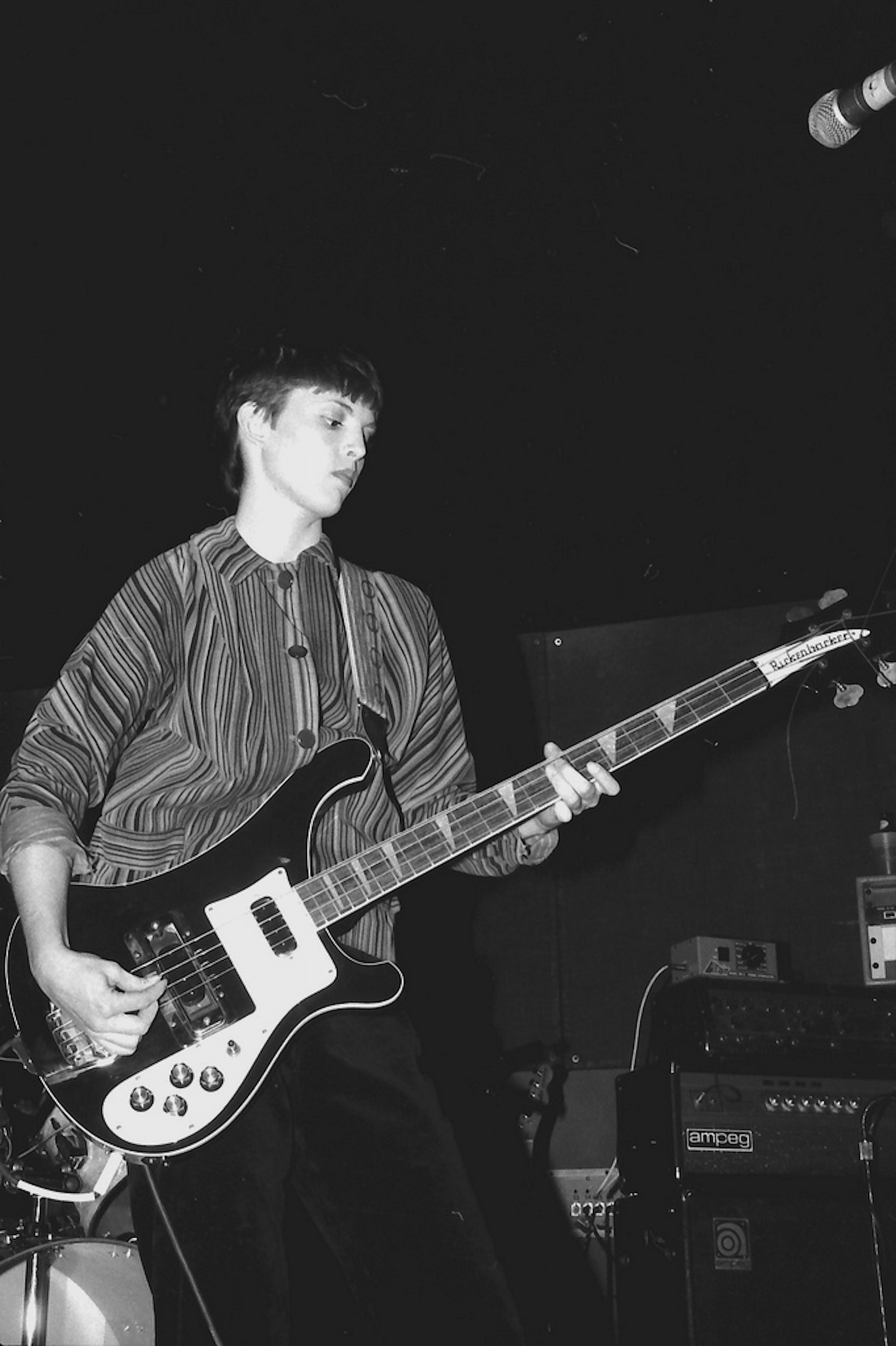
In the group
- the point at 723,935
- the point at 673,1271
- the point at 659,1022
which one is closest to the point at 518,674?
the point at 723,935

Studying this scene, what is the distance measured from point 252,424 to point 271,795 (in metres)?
0.80

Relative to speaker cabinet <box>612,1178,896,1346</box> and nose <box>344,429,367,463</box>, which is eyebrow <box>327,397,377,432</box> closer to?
nose <box>344,429,367,463</box>

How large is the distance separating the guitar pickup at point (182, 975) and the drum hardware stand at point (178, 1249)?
0.18 m

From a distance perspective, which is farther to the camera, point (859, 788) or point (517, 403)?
point (859, 788)

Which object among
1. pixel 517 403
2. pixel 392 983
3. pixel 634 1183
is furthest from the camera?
pixel 517 403

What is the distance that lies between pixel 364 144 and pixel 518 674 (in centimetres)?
219

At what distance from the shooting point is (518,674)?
15.4 ft

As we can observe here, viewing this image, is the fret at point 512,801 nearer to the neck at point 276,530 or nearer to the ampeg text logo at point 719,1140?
the neck at point 276,530

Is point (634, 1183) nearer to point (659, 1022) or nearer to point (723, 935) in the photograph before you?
point (659, 1022)

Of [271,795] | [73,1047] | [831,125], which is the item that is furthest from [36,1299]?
[831,125]

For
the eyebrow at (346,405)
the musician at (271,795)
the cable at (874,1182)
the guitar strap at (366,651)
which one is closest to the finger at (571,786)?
the musician at (271,795)

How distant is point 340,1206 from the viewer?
69.5 inches

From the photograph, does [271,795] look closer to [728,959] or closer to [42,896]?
[42,896]

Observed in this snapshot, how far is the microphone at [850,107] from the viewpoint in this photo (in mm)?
1938
